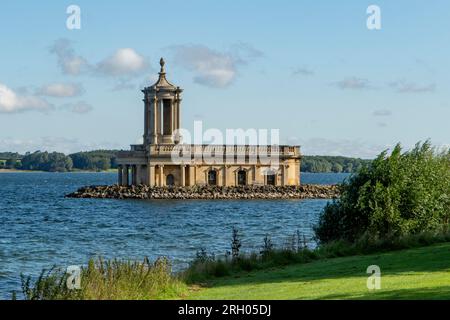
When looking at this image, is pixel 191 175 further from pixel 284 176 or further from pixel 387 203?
pixel 387 203

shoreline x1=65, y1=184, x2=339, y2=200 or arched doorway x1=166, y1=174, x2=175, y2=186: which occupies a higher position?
arched doorway x1=166, y1=174, x2=175, y2=186

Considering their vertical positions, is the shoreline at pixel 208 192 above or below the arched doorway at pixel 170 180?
below

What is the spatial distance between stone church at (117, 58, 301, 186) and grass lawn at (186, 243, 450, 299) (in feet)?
225

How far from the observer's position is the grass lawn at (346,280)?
17.7 meters

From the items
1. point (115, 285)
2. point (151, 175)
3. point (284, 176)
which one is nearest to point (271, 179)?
point (284, 176)

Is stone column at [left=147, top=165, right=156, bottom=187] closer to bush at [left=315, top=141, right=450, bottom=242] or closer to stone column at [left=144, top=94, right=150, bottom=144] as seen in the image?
stone column at [left=144, top=94, right=150, bottom=144]

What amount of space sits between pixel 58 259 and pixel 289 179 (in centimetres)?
6535

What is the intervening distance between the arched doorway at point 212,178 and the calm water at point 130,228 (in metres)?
9.30

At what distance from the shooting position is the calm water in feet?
120

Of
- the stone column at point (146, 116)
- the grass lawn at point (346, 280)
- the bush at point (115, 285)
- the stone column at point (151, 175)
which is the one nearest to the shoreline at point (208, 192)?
the stone column at point (151, 175)

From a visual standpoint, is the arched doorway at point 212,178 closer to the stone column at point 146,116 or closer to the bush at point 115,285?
the stone column at point 146,116

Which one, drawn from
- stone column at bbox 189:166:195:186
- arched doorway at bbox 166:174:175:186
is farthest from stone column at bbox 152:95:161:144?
stone column at bbox 189:166:195:186

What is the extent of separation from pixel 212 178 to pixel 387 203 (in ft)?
220
